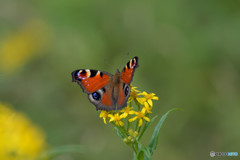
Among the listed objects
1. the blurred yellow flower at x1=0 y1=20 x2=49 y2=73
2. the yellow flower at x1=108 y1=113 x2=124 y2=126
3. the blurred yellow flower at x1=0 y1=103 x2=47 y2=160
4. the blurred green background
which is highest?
the blurred yellow flower at x1=0 y1=20 x2=49 y2=73

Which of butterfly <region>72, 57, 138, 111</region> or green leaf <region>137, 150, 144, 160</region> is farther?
butterfly <region>72, 57, 138, 111</region>

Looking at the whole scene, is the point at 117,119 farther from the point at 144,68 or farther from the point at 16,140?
the point at 144,68

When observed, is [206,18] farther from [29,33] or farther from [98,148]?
[29,33]

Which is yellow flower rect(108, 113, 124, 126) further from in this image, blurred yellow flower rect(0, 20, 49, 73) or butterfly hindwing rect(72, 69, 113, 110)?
blurred yellow flower rect(0, 20, 49, 73)

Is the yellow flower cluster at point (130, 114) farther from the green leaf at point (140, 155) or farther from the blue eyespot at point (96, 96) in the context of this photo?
the green leaf at point (140, 155)

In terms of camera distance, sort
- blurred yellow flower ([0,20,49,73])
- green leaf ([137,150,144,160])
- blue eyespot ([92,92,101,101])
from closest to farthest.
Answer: green leaf ([137,150,144,160]) < blue eyespot ([92,92,101,101]) < blurred yellow flower ([0,20,49,73])

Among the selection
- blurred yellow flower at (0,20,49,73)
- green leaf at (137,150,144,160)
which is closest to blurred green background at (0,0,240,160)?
blurred yellow flower at (0,20,49,73)

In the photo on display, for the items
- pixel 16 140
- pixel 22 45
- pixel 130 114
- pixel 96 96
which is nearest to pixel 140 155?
pixel 130 114
